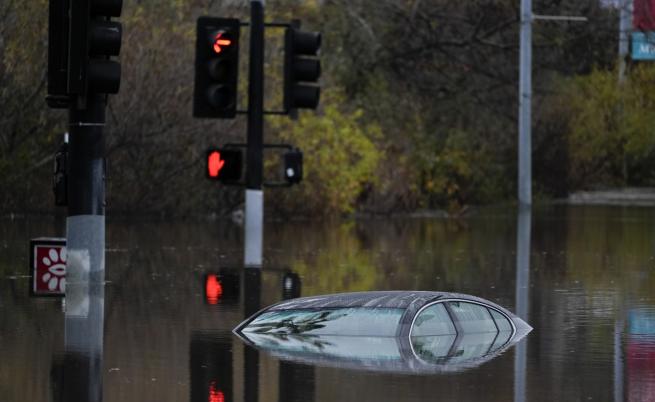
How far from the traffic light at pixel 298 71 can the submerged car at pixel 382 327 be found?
24.6 feet

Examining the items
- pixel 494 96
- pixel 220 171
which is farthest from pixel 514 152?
pixel 220 171

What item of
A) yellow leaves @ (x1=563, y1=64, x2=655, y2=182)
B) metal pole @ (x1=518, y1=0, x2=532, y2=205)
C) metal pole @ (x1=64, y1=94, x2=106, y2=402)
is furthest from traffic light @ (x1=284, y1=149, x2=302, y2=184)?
yellow leaves @ (x1=563, y1=64, x2=655, y2=182)

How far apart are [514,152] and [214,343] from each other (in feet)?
142

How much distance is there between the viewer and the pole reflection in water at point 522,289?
13.8m

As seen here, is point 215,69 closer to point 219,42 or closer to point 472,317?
point 219,42

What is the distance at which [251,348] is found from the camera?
52.3 ft

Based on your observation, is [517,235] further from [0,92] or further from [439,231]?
[0,92]

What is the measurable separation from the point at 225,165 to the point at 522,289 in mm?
4247

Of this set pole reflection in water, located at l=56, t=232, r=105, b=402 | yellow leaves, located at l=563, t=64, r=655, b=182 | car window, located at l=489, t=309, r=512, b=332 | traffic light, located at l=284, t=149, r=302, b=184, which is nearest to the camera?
pole reflection in water, located at l=56, t=232, r=105, b=402

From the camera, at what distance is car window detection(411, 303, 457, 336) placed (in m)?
16.1

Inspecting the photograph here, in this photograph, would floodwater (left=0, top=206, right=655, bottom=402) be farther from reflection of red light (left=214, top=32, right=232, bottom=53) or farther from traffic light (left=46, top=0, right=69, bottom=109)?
reflection of red light (left=214, top=32, right=232, bottom=53)

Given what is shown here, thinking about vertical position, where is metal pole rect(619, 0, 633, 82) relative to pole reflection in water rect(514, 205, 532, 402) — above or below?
above

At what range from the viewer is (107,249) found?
30328 mm

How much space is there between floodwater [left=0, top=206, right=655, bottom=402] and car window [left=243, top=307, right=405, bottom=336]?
59 centimetres
